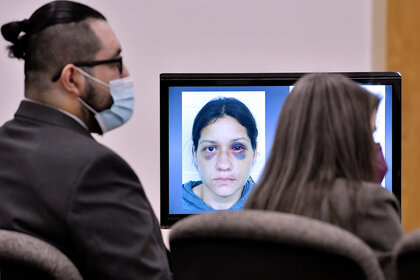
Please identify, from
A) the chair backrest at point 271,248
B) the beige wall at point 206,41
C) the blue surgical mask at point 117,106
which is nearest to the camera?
the chair backrest at point 271,248

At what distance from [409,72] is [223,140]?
1.33 metres

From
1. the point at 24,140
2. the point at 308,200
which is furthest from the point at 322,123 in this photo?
the point at 24,140

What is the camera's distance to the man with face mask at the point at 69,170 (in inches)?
55.1

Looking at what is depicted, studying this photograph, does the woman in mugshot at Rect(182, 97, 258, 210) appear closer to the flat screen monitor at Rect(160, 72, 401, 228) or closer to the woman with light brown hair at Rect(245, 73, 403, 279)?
the flat screen monitor at Rect(160, 72, 401, 228)

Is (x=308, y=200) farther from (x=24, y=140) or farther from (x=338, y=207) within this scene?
(x=24, y=140)

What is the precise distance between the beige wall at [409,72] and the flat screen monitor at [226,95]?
867 mm

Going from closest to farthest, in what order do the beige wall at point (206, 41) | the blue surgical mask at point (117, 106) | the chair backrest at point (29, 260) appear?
the chair backrest at point (29, 260) → the blue surgical mask at point (117, 106) → the beige wall at point (206, 41)

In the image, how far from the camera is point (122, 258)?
140 cm

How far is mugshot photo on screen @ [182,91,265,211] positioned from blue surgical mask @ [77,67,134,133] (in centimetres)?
79

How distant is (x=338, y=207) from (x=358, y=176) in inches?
4.9

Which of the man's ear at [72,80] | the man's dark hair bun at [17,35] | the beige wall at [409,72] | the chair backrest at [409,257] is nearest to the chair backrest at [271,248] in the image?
the chair backrest at [409,257]

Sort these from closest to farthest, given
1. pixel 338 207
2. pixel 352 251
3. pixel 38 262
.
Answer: pixel 352 251, pixel 38 262, pixel 338 207

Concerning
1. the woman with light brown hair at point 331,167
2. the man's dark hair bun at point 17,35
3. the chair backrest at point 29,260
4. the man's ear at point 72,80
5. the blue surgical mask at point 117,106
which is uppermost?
the man's dark hair bun at point 17,35

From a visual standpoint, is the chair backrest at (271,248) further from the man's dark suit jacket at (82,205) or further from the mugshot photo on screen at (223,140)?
the mugshot photo on screen at (223,140)
